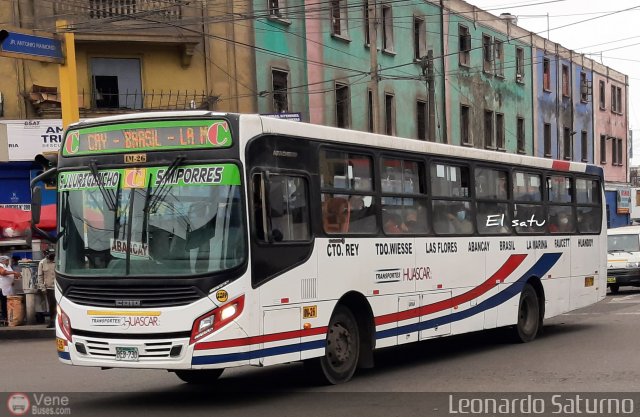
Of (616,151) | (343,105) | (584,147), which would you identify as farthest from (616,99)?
(343,105)

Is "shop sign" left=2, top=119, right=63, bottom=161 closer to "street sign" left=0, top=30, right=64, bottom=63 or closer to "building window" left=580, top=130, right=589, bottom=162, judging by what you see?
"street sign" left=0, top=30, right=64, bottom=63

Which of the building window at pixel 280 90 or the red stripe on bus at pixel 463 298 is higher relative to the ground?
the building window at pixel 280 90

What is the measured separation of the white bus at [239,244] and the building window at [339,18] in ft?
61.5

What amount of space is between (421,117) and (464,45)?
4.39 m

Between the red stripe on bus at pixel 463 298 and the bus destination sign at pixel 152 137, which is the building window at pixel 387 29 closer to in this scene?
the red stripe on bus at pixel 463 298

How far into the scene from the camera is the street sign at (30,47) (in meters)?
17.3

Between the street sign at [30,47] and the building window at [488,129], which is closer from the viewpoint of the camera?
the street sign at [30,47]

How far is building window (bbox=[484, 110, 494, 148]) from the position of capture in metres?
41.2

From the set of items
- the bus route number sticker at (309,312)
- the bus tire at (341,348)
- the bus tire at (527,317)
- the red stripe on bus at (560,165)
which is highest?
the red stripe on bus at (560,165)

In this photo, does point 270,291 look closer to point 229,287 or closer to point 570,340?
point 229,287

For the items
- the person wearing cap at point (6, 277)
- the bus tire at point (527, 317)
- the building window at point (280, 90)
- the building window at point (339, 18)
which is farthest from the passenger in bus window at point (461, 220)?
the building window at point (339, 18)

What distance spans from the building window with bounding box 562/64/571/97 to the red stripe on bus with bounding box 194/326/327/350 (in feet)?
133

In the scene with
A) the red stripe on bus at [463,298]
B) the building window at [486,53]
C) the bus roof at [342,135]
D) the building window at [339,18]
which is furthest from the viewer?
the building window at [486,53]

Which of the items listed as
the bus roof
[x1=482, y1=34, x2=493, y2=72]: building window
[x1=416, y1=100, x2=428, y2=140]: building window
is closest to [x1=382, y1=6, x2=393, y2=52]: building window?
[x1=416, y1=100, x2=428, y2=140]: building window
